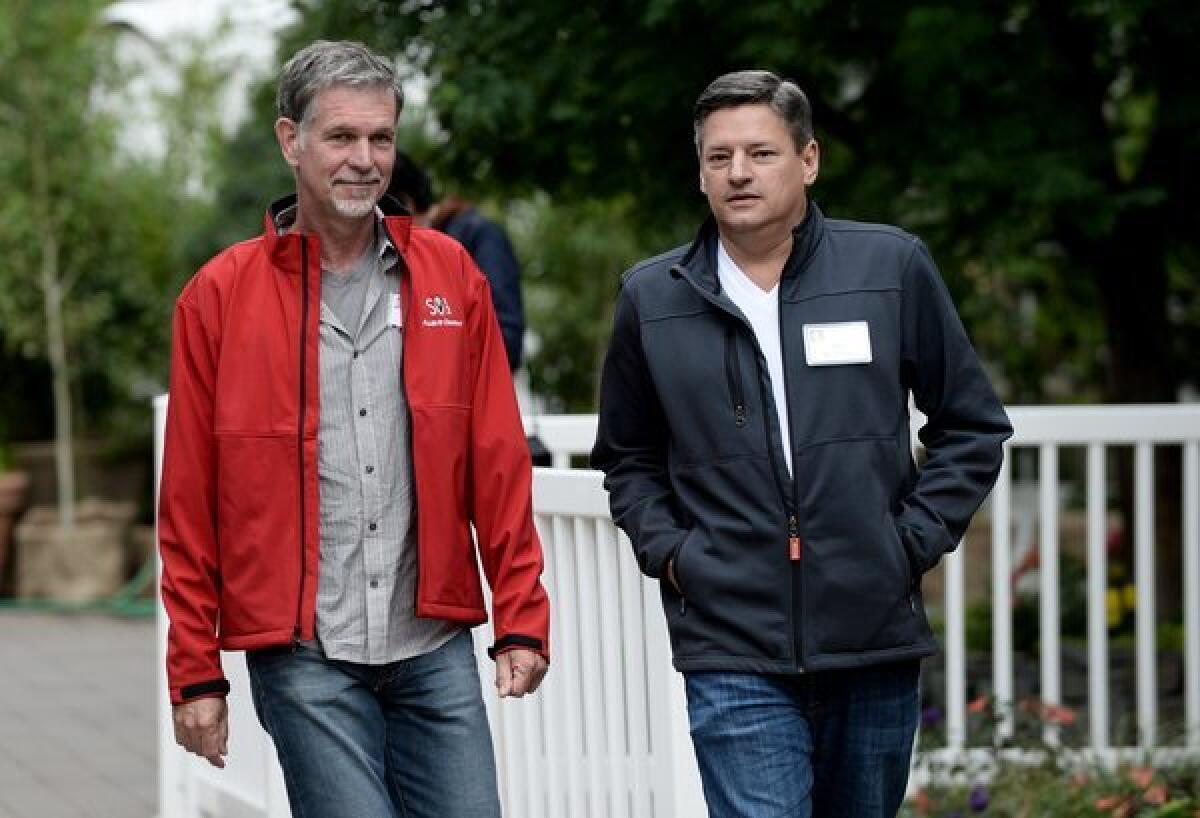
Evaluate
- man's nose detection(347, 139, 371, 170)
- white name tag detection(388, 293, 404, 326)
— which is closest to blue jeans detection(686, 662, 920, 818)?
white name tag detection(388, 293, 404, 326)

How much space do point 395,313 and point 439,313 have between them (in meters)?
0.07

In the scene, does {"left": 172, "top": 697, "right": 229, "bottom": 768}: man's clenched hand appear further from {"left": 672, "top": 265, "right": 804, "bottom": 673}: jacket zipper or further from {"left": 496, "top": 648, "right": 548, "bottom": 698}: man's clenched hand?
{"left": 672, "top": 265, "right": 804, "bottom": 673}: jacket zipper

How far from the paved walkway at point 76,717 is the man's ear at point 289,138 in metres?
Result: 3.72

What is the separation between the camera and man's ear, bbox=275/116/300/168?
3.98 meters

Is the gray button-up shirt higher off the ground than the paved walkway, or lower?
higher

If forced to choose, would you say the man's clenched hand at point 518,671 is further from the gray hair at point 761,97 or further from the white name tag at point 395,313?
the gray hair at point 761,97

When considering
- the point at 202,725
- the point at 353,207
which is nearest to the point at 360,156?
the point at 353,207

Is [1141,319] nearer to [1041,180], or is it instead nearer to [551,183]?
[1041,180]

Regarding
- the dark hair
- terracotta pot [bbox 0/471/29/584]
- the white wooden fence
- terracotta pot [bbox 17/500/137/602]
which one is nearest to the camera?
the white wooden fence

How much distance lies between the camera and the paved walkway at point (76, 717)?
7.51m

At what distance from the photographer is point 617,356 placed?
4.09 metres

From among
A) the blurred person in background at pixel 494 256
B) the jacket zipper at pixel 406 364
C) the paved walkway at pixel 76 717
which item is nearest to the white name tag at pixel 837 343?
the jacket zipper at pixel 406 364

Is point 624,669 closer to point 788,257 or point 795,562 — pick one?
point 795,562

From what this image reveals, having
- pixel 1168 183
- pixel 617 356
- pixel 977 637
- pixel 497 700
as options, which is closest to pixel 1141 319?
pixel 1168 183
